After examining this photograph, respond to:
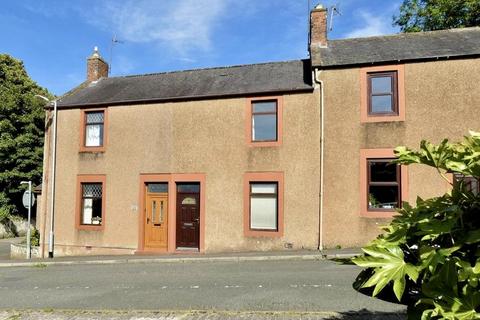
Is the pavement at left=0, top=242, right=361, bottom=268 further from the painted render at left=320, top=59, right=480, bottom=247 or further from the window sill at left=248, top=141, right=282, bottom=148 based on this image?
the window sill at left=248, top=141, right=282, bottom=148

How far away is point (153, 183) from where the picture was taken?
55.0ft

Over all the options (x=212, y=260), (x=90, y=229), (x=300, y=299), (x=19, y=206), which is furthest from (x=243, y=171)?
(x=19, y=206)

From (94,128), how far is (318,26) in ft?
32.2

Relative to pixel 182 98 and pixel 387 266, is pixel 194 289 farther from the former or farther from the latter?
pixel 182 98

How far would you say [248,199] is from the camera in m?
15.4

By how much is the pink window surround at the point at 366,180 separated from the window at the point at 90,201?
9812mm

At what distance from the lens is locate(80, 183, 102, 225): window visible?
57.3ft

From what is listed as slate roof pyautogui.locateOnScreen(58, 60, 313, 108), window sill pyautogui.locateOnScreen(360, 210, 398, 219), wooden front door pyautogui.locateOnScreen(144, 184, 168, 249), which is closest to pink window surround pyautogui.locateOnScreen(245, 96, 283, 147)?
slate roof pyautogui.locateOnScreen(58, 60, 313, 108)

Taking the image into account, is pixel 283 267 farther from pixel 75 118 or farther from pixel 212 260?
pixel 75 118

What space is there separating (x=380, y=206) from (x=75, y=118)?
12372mm

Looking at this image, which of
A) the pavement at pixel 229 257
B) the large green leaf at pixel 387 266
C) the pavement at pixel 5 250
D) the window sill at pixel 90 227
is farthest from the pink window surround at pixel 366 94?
the pavement at pixel 5 250

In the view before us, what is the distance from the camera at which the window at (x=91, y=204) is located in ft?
57.3

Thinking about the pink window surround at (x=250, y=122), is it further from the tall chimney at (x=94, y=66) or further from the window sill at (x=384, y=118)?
the tall chimney at (x=94, y=66)

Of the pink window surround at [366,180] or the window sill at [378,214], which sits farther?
the window sill at [378,214]
